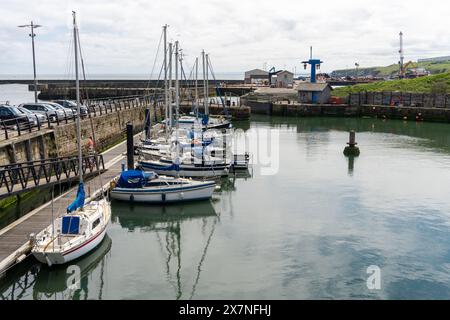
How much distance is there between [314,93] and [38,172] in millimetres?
72809

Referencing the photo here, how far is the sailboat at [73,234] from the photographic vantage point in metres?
22.0

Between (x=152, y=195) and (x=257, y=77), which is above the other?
(x=257, y=77)

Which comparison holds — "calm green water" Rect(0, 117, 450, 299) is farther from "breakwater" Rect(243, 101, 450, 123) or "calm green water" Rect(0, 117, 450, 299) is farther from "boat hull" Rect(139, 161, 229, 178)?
"breakwater" Rect(243, 101, 450, 123)

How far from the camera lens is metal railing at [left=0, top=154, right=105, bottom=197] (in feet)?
86.8

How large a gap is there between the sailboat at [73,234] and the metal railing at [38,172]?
3878mm

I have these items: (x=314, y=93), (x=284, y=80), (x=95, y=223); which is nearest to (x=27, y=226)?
(x=95, y=223)

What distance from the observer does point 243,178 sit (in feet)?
139

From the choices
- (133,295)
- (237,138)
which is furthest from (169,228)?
(237,138)

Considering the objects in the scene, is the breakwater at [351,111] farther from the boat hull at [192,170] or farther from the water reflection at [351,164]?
the boat hull at [192,170]

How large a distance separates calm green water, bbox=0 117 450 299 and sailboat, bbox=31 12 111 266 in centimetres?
75

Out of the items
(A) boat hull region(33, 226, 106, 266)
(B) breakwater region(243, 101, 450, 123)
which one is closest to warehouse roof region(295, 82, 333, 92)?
(B) breakwater region(243, 101, 450, 123)

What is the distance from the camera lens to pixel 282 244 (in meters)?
26.5

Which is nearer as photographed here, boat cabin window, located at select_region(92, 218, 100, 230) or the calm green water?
the calm green water

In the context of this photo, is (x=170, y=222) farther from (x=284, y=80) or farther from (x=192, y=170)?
(x=284, y=80)
